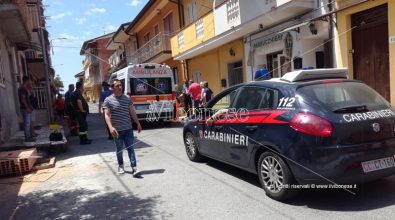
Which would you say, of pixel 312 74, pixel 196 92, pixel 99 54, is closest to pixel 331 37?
pixel 196 92

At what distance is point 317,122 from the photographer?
152 inches

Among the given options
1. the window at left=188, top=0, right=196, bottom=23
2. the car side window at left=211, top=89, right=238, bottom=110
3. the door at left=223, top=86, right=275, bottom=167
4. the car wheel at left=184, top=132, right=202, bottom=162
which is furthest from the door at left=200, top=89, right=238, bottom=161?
the window at left=188, top=0, right=196, bottom=23

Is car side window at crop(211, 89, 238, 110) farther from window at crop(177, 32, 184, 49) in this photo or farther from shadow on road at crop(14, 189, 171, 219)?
window at crop(177, 32, 184, 49)

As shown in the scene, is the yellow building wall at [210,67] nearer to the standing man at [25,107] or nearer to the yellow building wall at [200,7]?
the yellow building wall at [200,7]

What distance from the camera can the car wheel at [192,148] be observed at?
21.7 ft

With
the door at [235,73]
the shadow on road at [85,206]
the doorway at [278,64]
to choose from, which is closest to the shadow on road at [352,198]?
the shadow on road at [85,206]

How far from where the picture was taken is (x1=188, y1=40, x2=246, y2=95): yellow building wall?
1548 centimetres

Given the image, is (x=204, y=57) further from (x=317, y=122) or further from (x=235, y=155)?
(x=317, y=122)

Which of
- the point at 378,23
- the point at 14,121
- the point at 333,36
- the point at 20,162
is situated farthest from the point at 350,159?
the point at 14,121

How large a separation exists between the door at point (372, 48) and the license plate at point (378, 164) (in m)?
5.39

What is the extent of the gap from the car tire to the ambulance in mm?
8837

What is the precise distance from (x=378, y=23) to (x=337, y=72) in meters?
4.91

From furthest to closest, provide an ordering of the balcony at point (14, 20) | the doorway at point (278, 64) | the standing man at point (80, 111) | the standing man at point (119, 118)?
the doorway at point (278, 64) → the balcony at point (14, 20) → the standing man at point (80, 111) → the standing man at point (119, 118)

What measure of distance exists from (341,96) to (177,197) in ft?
8.02
